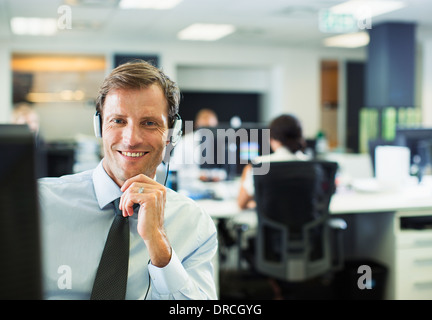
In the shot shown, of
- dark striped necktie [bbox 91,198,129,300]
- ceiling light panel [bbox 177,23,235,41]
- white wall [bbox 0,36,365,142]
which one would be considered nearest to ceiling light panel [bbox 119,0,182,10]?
ceiling light panel [bbox 177,23,235,41]

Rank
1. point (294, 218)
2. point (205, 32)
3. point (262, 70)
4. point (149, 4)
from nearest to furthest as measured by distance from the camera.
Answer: point (294, 218) < point (149, 4) < point (205, 32) < point (262, 70)

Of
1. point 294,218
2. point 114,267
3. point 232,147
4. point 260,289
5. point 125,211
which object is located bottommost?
point 260,289

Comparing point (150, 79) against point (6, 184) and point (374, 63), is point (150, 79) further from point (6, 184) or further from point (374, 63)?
point (374, 63)

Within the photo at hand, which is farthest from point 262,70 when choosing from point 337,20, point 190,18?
point 337,20

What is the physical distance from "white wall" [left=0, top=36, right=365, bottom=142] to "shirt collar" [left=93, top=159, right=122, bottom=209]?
687 centimetres

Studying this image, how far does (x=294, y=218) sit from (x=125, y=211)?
176 centimetres

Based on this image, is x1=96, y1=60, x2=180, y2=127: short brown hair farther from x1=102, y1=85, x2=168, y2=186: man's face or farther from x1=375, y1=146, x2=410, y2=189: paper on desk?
x1=375, y1=146, x2=410, y2=189: paper on desk

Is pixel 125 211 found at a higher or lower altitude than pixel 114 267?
higher

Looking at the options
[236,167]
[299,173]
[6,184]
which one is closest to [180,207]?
[6,184]

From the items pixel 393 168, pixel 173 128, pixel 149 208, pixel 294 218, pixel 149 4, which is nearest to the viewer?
pixel 149 208

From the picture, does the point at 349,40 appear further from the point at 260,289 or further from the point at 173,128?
the point at 173,128

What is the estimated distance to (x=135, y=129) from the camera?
3.30 ft

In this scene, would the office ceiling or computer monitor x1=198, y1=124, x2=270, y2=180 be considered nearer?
computer monitor x1=198, y1=124, x2=270, y2=180

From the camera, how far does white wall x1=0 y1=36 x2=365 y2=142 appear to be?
7945 millimetres
